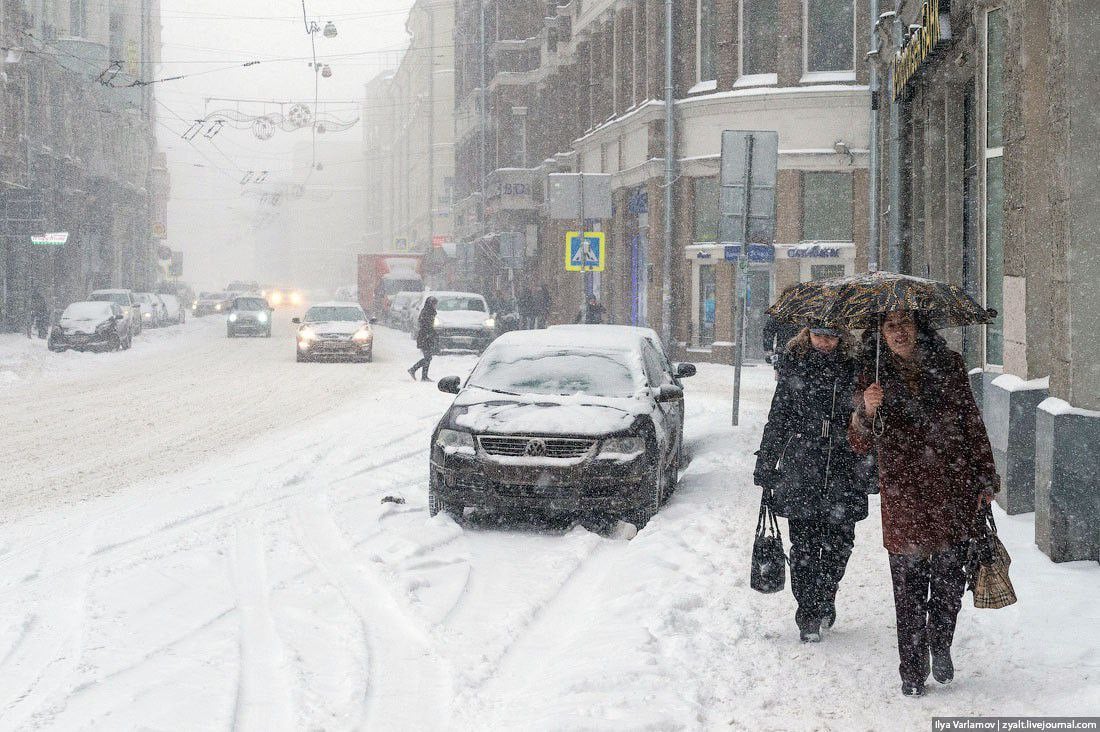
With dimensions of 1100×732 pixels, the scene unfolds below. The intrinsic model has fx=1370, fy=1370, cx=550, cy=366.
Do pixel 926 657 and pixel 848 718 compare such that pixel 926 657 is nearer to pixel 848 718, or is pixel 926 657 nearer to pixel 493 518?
pixel 848 718

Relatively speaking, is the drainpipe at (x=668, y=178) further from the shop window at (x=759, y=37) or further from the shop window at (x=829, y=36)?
the shop window at (x=829, y=36)

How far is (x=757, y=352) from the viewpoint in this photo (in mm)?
31469

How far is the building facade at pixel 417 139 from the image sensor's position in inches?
3425

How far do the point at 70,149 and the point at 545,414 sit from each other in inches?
1901

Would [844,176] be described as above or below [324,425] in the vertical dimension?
above

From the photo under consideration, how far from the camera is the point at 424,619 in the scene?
707 cm

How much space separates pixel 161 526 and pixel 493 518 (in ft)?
8.12

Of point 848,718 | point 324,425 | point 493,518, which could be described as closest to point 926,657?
point 848,718

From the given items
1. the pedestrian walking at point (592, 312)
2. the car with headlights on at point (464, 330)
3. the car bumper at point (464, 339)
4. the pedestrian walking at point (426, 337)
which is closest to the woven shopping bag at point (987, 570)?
the pedestrian walking at point (426, 337)

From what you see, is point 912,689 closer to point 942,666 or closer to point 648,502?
point 942,666

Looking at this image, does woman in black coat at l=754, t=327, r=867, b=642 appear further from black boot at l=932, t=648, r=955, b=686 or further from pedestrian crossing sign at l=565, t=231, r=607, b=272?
pedestrian crossing sign at l=565, t=231, r=607, b=272

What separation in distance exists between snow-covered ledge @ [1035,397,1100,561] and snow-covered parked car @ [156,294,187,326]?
2176 inches

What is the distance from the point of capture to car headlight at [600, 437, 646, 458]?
32.0 feet

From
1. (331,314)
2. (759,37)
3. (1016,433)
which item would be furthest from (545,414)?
(759,37)
